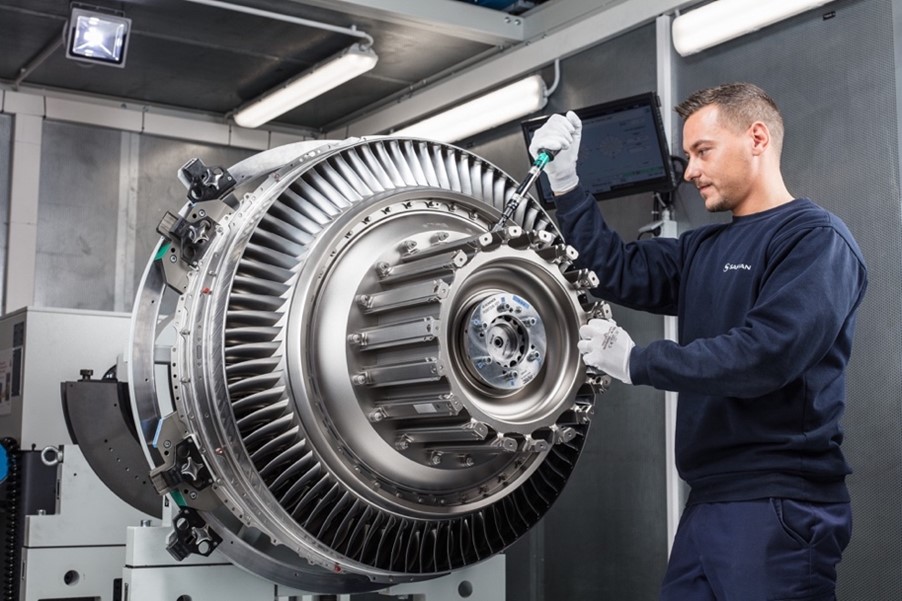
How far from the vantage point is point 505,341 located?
229 centimetres

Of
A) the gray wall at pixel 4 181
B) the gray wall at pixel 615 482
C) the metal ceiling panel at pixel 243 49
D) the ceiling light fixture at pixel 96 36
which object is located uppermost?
the metal ceiling panel at pixel 243 49

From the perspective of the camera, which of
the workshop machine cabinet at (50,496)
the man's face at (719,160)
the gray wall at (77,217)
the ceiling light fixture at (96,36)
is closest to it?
the man's face at (719,160)

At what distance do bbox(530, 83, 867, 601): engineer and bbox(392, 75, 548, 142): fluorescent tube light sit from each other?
7.14 ft

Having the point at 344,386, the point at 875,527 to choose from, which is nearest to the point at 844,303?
the point at 344,386

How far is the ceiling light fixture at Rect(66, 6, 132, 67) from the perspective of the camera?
14.9ft

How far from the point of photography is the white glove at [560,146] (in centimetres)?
263

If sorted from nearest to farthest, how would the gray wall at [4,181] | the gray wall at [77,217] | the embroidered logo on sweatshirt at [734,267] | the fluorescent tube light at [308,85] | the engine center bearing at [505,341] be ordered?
the engine center bearing at [505,341]
the embroidered logo on sweatshirt at [734,267]
the fluorescent tube light at [308,85]
the gray wall at [4,181]
the gray wall at [77,217]

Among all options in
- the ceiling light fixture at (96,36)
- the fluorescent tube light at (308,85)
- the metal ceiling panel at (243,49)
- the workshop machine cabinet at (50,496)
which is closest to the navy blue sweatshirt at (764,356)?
the workshop machine cabinet at (50,496)

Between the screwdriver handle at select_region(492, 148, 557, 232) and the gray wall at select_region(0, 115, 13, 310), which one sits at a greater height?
the gray wall at select_region(0, 115, 13, 310)

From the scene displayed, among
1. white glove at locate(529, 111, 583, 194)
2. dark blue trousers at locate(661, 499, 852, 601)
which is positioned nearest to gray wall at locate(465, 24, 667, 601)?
white glove at locate(529, 111, 583, 194)

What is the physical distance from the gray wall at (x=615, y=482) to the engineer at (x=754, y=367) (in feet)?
5.35

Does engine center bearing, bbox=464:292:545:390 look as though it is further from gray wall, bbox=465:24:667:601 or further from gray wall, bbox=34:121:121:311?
gray wall, bbox=34:121:121:311

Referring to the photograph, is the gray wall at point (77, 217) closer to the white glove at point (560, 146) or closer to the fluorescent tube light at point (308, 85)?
the fluorescent tube light at point (308, 85)

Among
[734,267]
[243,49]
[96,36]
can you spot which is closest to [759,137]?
[734,267]
